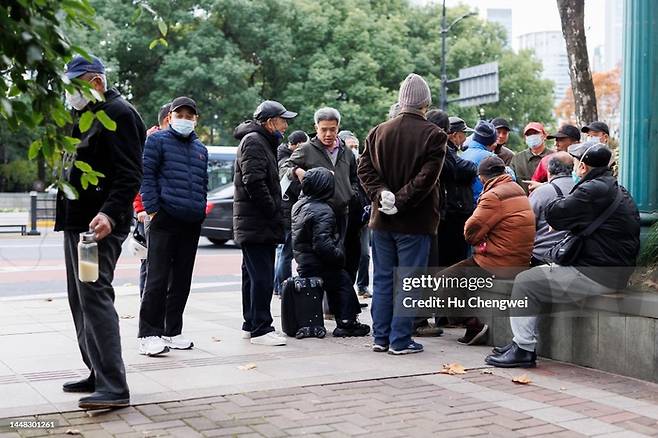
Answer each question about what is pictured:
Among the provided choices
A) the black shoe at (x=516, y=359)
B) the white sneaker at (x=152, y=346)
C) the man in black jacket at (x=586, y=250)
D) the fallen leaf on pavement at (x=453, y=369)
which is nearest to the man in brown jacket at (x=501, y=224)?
the man in black jacket at (x=586, y=250)

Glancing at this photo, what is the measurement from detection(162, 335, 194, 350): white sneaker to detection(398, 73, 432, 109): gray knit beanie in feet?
8.49

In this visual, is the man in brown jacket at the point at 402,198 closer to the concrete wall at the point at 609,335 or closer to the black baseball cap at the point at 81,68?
the concrete wall at the point at 609,335

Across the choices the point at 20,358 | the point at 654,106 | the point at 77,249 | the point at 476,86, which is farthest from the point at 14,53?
the point at 476,86

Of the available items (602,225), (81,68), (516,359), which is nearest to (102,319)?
(81,68)

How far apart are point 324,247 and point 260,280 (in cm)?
68

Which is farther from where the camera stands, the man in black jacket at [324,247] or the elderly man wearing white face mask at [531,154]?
the elderly man wearing white face mask at [531,154]

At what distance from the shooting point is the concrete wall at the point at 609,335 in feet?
18.8

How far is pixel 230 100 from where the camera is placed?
35.9 m

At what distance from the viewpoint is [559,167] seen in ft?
22.2

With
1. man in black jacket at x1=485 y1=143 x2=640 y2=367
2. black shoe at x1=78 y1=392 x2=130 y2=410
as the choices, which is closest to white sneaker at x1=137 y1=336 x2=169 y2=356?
black shoe at x1=78 y1=392 x2=130 y2=410

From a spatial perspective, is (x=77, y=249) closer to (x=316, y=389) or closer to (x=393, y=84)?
(x=316, y=389)

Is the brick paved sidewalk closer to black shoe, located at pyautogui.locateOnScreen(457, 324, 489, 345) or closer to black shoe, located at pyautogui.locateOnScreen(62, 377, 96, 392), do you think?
black shoe, located at pyautogui.locateOnScreen(62, 377, 96, 392)

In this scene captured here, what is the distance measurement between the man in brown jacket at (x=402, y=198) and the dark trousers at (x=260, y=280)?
Answer: 88 centimetres

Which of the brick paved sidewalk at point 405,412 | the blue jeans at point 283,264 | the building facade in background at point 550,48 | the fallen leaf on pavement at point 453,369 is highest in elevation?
the building facade in background at point 550,48
